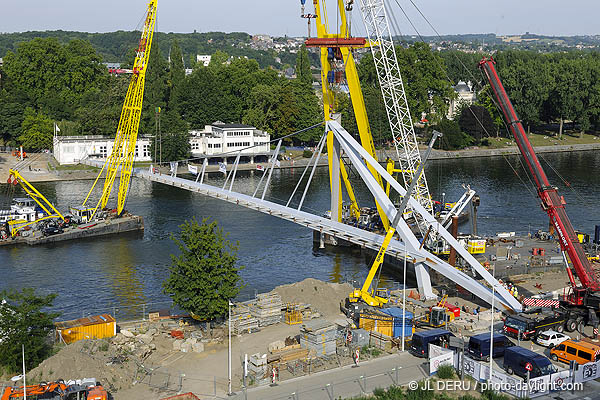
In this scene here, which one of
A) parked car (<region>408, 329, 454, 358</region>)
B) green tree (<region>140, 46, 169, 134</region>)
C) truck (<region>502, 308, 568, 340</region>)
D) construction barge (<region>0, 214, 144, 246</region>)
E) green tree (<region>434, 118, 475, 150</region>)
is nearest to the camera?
parked car (<region>408, 329, 454, 358</region>)

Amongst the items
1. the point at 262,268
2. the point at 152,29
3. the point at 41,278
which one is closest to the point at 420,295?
the point at 262,268

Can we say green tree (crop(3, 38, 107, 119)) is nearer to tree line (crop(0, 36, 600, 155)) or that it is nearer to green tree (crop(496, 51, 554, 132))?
tree line (crop(0, 36, 600, 155))

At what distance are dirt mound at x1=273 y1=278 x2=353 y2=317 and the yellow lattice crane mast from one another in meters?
17.5

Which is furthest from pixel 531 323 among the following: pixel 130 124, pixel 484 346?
pixel 130 124

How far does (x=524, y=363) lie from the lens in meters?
18.2

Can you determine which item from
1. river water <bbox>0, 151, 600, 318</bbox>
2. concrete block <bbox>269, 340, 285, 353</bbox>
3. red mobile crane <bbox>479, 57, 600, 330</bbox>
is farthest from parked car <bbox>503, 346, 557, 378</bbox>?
river water <bbox>0, 151, 600, 318</bbox>

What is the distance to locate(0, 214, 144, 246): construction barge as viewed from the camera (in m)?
36.4

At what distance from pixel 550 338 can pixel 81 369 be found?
1176 centimetres

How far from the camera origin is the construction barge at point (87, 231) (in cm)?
3644

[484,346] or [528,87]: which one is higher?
[528,87]

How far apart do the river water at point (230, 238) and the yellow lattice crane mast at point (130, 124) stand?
207cm

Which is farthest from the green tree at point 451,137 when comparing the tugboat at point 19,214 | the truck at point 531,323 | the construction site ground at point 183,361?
the truck at point 531,323

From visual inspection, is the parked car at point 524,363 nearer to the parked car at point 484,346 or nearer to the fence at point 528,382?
the fence at point 528,382

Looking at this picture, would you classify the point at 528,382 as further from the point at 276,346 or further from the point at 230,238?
the point at 230,238
